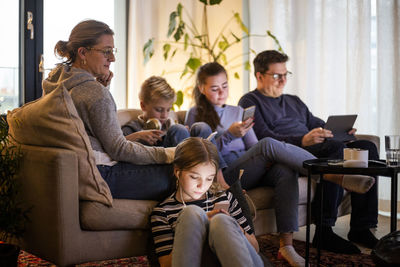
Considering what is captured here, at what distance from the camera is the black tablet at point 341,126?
2773 mm

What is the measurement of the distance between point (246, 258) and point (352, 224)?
1422 mm

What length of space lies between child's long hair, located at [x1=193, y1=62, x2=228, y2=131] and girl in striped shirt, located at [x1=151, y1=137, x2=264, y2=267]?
0.92 meters

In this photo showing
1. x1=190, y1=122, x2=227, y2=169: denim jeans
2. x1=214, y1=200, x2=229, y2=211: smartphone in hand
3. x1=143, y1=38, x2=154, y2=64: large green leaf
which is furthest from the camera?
x1=143, y1=38, x2=154, y2=64: large green leaf

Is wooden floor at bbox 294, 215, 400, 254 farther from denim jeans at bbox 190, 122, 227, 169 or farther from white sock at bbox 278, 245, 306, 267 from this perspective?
denim jeans at bbox 190, 122, 227, 169

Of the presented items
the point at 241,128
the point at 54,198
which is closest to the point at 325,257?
the point at 241,128

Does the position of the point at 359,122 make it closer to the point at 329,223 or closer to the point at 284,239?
the point at 329,223

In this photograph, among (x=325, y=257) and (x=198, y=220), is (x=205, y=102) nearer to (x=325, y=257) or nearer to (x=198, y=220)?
(x=325, y=257)

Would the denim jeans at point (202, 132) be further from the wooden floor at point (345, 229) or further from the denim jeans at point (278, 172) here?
the wooden floor at point (345, 229)

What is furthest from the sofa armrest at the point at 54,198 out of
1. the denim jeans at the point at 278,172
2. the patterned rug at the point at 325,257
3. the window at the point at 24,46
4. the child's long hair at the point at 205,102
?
the window at the point at 24,46

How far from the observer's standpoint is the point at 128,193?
2.03m

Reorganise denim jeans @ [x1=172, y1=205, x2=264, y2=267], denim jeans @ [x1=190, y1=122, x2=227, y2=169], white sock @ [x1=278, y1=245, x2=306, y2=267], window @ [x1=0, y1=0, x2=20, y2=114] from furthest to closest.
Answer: window @ [x1=0, y1=0, x2=20, y2=114] < denim jeans @ [x1=190, y1=122, x2=227, y2=169] < white sock @ [x1=278, y1=245, x2=306, y2=267] < denim jeans @ [x1=172, y1=205, x2=264, y2=267]

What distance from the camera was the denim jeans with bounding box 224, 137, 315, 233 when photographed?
238 cm

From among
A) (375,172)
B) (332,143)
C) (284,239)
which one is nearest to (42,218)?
(284,239)

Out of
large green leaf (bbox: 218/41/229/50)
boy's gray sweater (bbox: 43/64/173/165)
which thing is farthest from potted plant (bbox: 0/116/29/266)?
large green leaf (bbox: 218/41/229/50)
